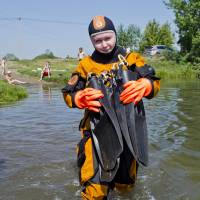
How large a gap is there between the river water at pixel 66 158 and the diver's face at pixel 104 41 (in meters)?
1.84

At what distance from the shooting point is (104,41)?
429 cm

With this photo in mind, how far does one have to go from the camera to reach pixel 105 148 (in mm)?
4215

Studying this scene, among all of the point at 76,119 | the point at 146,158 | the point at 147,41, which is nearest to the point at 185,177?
the point at 146,158

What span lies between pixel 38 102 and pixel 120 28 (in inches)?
2201

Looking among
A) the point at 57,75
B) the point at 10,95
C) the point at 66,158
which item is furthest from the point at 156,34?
the point at 66,158

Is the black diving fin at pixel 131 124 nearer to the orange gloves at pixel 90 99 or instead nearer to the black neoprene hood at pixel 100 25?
the orange gloves at pixel 90 99

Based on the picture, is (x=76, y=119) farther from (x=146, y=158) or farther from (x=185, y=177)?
(x=146, y=158)

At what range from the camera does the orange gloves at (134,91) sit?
398 cm

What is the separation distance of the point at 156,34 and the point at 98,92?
211 ft

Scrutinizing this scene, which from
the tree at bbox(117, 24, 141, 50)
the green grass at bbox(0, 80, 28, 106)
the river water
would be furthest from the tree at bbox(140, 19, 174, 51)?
the river water

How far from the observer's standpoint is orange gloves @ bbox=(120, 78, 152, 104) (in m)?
3.98

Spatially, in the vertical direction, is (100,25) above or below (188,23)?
below

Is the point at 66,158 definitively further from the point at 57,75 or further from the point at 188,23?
the point at 188,23

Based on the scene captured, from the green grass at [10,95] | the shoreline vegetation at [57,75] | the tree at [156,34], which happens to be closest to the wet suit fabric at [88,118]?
the green grass at [10,95]
